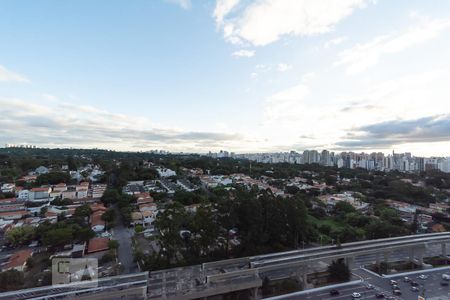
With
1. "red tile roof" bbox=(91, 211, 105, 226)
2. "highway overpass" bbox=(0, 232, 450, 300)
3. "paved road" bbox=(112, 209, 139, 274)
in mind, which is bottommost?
"paved road" bbox=(112, 209, 139, 274)

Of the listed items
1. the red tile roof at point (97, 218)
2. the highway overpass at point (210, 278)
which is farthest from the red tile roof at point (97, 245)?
the highway overpass at point (210, 278)

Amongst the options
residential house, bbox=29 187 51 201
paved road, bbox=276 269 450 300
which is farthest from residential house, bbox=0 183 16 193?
paved road, bbox=276 269 450 300

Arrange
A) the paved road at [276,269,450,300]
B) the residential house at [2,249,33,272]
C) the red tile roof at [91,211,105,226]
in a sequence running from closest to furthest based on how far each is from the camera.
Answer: the paved road at [276,269,450,300] → the residential house at [2,249,33,272] → the red tile roof at [91,211,105,226]

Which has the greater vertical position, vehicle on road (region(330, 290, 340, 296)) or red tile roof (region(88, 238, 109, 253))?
vehicle on road (region(330, 290, 340, 296))

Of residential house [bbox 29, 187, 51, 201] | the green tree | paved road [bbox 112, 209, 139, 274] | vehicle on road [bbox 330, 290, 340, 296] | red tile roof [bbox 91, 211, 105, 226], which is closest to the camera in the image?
vehicle on road [bbox 330, 290, 340, 296]

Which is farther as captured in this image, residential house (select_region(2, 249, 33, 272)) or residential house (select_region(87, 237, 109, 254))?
residential house (select_region(87, 237, 109, 254))

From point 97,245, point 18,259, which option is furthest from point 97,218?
point 18,259

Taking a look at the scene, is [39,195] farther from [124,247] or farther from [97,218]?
[124,247]

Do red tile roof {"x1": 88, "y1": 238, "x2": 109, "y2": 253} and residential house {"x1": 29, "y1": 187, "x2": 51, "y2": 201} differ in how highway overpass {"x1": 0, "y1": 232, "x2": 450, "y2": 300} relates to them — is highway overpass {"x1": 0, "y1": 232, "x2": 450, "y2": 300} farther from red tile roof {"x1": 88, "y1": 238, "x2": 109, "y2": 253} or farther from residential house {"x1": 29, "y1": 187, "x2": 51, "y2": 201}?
residential house {"x1": 29, "y1": 187, "x2": 51, "y2": 201}

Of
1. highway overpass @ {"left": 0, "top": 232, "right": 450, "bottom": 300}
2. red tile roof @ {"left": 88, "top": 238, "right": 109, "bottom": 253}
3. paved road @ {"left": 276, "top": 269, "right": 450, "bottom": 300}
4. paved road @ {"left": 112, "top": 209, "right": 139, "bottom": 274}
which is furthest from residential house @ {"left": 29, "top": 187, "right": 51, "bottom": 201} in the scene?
paved road @ {"left": 276, "top": 269, "right": 450, "bottom": 300}
